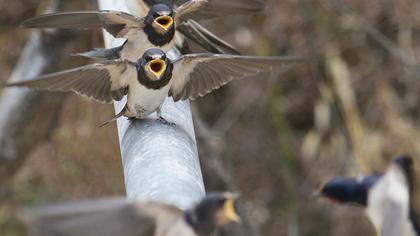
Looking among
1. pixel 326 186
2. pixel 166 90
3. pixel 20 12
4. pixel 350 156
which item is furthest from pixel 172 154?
pixel 350 156

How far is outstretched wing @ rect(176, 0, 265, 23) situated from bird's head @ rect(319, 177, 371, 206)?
1.54ft

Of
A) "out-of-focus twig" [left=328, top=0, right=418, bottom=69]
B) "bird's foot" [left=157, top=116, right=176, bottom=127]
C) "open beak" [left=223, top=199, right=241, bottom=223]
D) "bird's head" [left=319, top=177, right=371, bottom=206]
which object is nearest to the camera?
"open beak" [left=223, top=199, right=241, bottom=223]

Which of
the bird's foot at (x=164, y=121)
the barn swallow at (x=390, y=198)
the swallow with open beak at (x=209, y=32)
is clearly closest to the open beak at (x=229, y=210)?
the bird's foot at (x=164, y=121)

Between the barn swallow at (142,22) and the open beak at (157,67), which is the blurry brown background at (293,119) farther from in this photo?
the open beak at (157,67)

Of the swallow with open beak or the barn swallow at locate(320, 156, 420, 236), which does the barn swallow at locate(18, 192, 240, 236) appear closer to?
the barn swallow at locate(320, 156, 420, 236)

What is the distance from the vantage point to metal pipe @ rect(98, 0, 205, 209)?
1.56 meters

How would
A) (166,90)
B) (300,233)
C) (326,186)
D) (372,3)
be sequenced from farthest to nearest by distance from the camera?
1. (300,233)
2. (372,3)
3. (326,186)
4. (166,90)

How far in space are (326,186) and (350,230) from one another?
8.68ft

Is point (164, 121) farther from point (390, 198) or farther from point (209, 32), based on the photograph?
point (209, 32)

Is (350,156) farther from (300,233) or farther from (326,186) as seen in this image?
(326,186)

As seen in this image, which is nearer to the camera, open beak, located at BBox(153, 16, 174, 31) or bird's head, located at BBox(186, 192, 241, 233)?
bird's head, located at BBox(186, 192, 241, 233)

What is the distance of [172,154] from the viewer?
171cm

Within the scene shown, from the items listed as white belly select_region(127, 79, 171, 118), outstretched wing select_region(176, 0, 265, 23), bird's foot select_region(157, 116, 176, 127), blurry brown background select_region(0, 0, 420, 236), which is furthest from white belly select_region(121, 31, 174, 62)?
blurry brown background select_region(0, 0, 420, 236)

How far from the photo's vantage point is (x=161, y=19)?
2.55 metres
